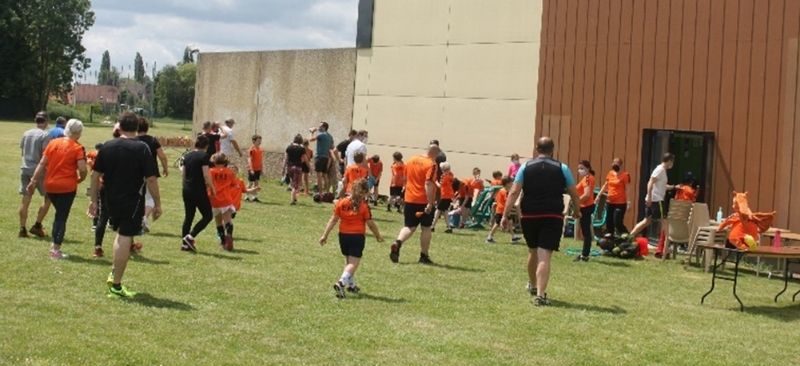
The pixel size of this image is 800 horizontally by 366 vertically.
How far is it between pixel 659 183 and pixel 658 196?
24 centimetres

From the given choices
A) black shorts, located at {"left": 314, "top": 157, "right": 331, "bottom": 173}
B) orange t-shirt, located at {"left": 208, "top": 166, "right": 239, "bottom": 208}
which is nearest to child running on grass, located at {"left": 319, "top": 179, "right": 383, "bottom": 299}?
orange t-shirt, located at {"left": 208, "top": 166, "right": 239, "bottom": 208}

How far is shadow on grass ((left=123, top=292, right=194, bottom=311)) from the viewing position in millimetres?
9039

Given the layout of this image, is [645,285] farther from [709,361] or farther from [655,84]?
[655,84]

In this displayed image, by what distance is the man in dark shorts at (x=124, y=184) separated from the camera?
911 centimetres

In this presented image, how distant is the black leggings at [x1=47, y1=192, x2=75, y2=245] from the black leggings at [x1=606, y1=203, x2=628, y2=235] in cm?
956

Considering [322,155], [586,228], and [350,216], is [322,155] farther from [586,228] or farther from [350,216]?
[350,216]

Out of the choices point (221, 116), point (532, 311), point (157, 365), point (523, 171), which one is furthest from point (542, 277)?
point (221, 116)

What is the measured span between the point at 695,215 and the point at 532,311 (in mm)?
6678

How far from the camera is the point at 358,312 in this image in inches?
372

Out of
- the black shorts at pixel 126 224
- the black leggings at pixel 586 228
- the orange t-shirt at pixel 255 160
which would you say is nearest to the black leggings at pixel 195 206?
the black shorts at pixel 126 224

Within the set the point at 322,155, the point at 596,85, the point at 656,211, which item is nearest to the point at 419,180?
the point at 656,211

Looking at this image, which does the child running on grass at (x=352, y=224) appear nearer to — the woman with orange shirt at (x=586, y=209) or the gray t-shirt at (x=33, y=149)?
the gray t-shirt at (x=33, y=149)

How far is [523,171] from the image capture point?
1060 centimetres

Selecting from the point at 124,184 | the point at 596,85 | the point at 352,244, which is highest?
the point at 596,85
